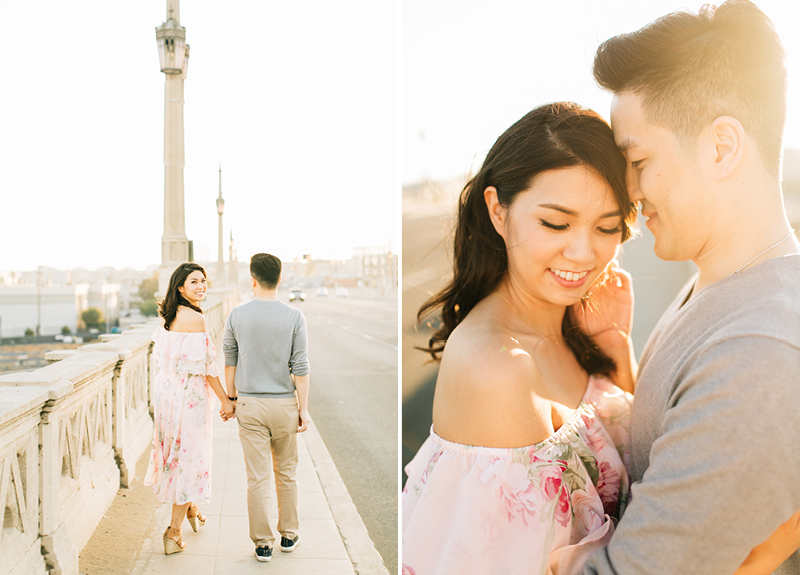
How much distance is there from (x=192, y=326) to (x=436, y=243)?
188 centimetres

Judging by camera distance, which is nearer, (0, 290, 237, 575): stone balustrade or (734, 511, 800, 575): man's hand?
(734, 511, 800, 575): man's hand

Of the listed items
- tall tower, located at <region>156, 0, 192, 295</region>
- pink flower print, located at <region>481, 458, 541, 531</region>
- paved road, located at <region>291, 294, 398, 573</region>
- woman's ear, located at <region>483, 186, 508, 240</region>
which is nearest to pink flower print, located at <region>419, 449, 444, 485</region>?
pink flower print, located at <region>481, 458, 541, 531</region>

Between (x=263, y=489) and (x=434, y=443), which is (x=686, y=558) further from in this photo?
(x=263, y=489)

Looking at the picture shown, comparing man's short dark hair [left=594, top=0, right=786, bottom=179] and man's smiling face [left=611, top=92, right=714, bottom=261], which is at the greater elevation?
man's short dark hair [left=594, top=0, right=786, bottom=179]

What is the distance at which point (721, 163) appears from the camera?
122 centimetres

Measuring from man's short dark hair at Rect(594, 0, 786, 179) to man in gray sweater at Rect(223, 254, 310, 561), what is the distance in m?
2.48

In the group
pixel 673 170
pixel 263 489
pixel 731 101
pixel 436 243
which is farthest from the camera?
pixel 263 489

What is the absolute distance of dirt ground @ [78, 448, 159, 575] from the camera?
9.15ft

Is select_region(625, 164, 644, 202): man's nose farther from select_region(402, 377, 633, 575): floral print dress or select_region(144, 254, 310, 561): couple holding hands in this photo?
select_region(144, 254, 310, 561): couple holding hands

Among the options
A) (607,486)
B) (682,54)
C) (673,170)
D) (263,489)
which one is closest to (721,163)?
(673,170)

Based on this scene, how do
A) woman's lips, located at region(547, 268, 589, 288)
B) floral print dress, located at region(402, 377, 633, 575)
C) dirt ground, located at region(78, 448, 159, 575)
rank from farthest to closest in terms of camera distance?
dirt ground, located at region(78, 448, 159, 575)
woman's lips, located at region(547, 268, 589, 288)
floral print dress, located at region(402, 377, 633, 575)

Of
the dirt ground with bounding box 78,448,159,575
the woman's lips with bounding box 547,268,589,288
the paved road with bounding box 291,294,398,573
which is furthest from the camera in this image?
the paved road with bounding box 291,294,398,573

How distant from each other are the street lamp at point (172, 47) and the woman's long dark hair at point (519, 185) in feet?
11.8

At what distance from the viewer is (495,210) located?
5.75 feet
